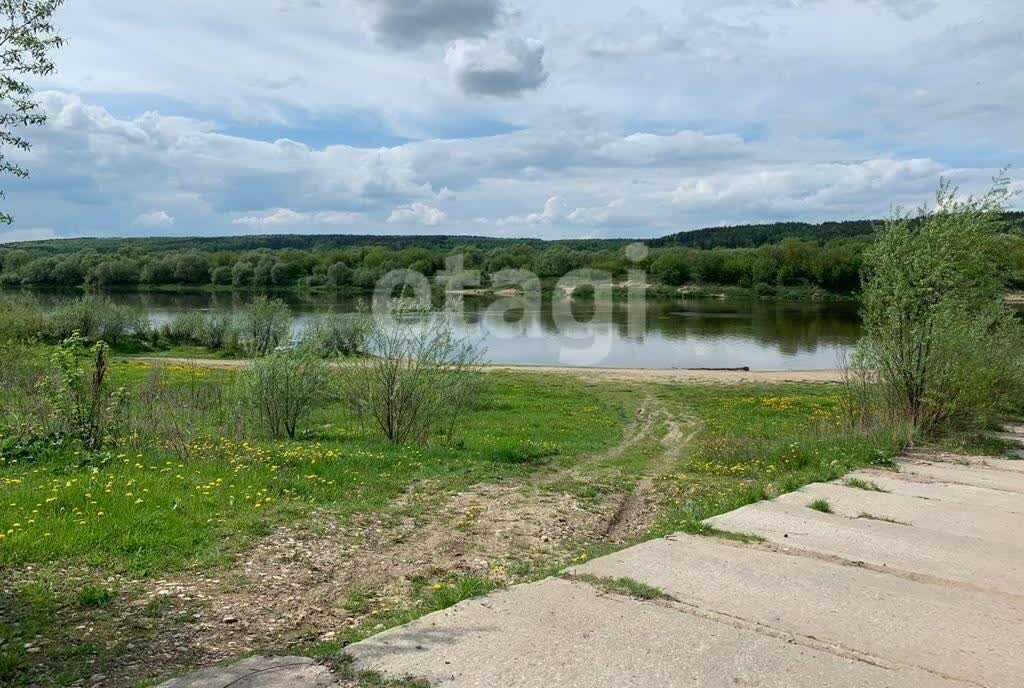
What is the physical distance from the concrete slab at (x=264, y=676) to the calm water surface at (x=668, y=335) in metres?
21.3

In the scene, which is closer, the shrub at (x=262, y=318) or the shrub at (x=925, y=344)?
the shrub at (x=925, y=344)

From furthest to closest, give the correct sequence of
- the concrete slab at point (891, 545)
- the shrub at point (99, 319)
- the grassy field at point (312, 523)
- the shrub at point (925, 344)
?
the shrub at point (99, 319) → the shrub at point (925, 344) → the concrete slab at point (891, 545) → the grassy field at point (312, 523)

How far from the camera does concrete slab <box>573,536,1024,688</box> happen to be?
451 centimetres

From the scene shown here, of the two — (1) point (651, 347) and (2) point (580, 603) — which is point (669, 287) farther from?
(2) point (580, 603)

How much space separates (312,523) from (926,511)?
6.34 m

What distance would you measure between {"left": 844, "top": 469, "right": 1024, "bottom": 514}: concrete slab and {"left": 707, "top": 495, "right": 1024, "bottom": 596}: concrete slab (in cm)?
163

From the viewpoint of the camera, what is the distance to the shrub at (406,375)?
13562 mm

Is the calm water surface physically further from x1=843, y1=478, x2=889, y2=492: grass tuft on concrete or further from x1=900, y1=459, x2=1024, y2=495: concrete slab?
x1=843, y1=478, x2=889, y2=492: grass tuft on concrete

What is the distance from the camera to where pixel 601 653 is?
4.38 metres

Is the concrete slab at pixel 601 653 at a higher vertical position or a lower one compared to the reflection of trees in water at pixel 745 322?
higher

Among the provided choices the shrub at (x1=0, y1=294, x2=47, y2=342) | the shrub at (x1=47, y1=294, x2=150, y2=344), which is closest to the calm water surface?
the shrub at (x1=47, y1=294, x2=150, y2=344)

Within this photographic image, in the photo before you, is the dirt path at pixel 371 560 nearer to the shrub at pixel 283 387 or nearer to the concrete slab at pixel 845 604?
the concrete slab at pixel 845 604

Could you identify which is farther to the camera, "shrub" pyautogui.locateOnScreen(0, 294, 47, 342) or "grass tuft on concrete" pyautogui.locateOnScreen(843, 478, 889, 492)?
"shrub" pyautogui.locateOnScreen(0, 294, 47, 342)

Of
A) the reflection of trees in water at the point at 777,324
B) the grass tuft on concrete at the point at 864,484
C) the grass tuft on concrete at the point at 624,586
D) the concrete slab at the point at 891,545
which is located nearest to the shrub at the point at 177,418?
the grass tuft on concrete at the point at 624,586
